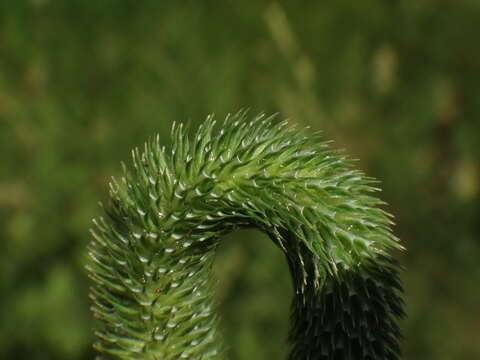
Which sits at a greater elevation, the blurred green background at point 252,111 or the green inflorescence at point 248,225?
the blurred green background at point 252,111

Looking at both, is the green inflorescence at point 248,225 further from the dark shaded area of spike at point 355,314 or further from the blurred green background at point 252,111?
the blurred green background at point 252,111

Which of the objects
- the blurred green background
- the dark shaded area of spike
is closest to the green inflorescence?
the dark shaded area of spike

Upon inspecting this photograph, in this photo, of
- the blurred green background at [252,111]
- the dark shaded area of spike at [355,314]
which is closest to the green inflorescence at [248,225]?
the dark shaded area of spike at [355,314]

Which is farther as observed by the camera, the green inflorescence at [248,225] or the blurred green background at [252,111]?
the blurred green background at [252,111]

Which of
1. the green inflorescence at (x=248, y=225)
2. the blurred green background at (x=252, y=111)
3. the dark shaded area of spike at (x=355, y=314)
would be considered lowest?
the dark shaded area of spike at (x=355, y=314)
